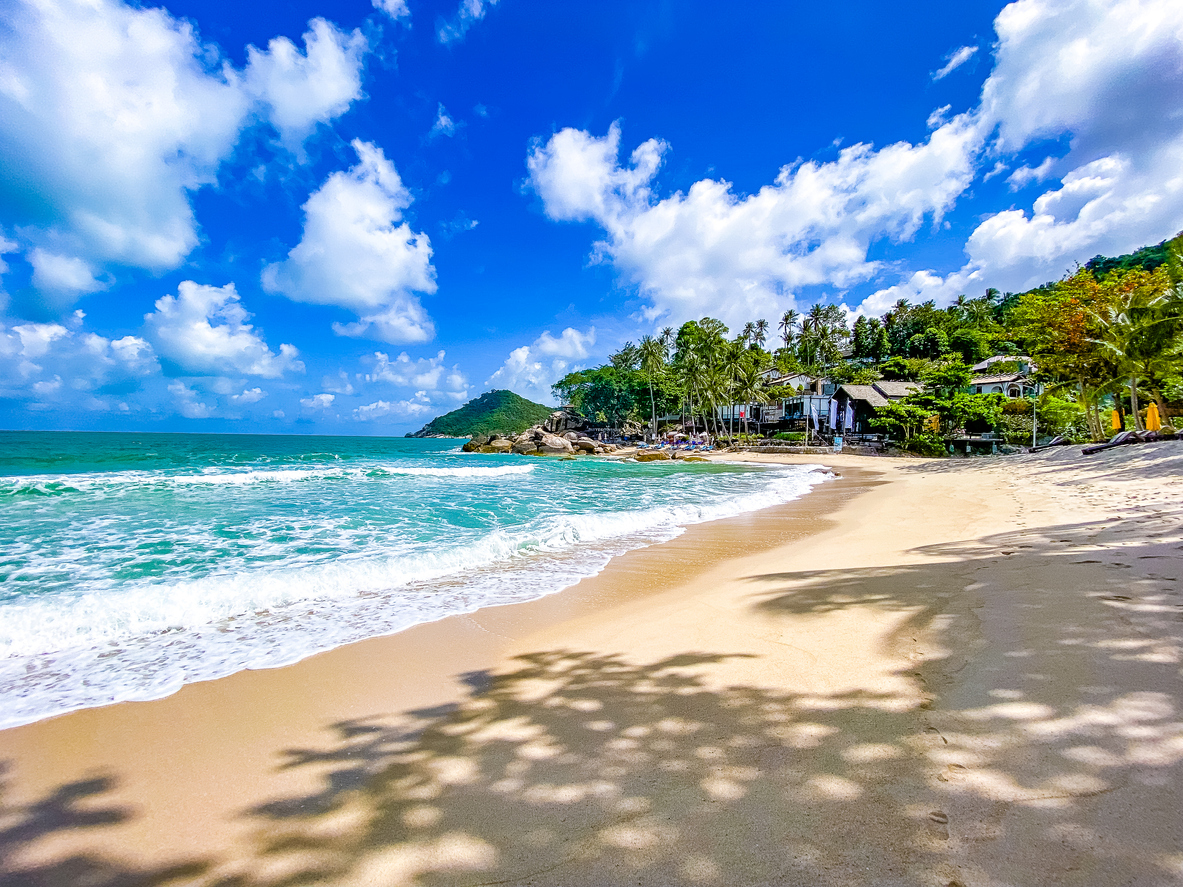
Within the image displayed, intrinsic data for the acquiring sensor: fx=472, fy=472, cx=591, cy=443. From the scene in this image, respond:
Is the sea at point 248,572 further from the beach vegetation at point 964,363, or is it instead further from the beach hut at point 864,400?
the beach hut at point 864,400

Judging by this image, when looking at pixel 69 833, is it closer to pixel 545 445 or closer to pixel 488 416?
pixel 545 445

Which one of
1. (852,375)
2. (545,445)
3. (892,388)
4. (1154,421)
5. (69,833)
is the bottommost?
(69,833)

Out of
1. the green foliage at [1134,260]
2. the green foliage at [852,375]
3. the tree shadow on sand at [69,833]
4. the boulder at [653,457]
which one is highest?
the green foliage at [1134,260]

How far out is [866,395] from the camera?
45.6m

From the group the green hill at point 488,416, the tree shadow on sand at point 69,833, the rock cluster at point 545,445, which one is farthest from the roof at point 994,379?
the green hill at point 488,416

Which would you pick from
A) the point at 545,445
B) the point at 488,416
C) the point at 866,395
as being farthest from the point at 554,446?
the point at 488,416

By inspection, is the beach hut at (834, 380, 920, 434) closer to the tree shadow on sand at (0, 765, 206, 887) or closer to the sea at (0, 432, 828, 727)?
the sea at (0, 432, 828, 727)

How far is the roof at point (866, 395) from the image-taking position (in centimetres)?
4453

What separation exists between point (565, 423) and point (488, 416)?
7588cm

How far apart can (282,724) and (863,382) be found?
5774cm

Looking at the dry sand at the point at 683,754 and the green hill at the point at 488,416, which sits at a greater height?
the green hill at the point at 488,416

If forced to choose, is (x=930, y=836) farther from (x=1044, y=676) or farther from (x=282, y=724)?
(x=282, y=724)

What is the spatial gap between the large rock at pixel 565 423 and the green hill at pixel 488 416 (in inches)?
2089

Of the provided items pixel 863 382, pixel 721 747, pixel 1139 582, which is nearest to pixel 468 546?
pixel 721 747
